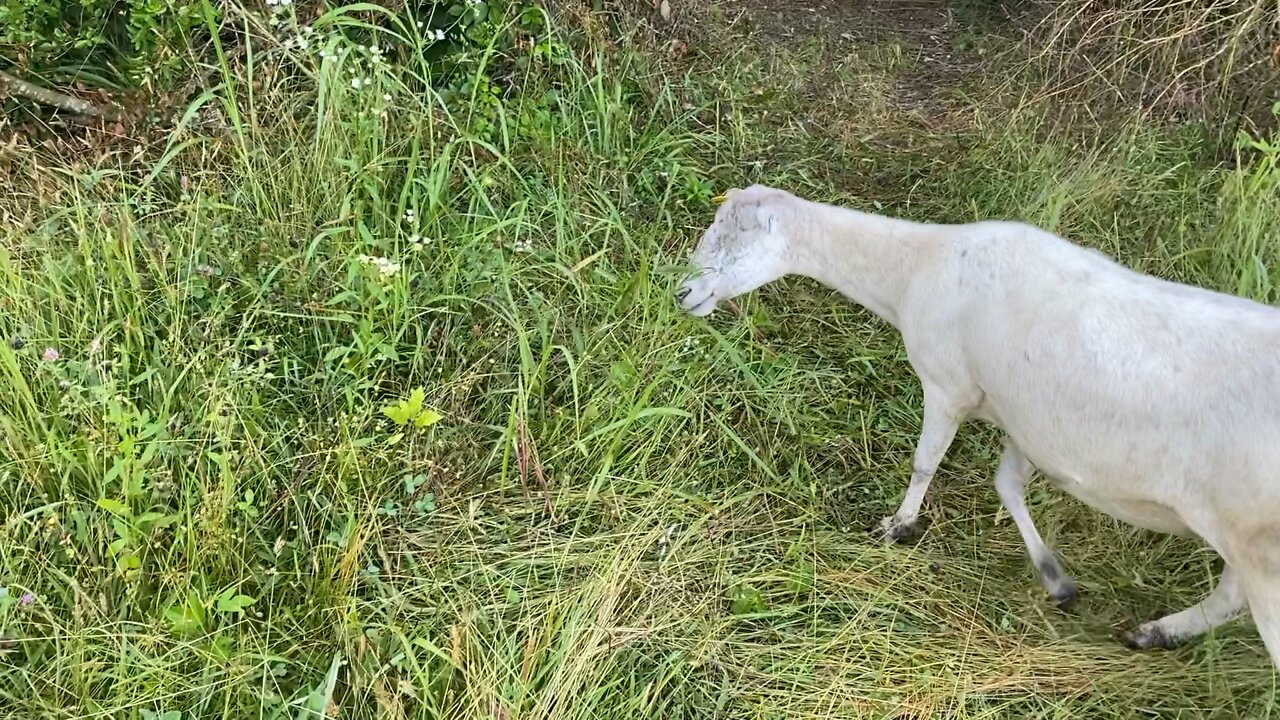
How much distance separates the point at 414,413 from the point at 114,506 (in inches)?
31.9

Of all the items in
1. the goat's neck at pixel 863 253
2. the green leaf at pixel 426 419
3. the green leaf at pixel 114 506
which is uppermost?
the goat's neck at pixel 863 253

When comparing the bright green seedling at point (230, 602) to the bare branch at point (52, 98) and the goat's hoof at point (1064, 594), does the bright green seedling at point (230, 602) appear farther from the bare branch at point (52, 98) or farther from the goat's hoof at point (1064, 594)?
the goat's hoof at point (1064, 594)

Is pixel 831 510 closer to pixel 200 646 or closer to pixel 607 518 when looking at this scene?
pixel 607 518

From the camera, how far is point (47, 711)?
6.79ft

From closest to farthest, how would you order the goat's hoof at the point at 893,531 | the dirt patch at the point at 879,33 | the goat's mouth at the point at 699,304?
the goat's hoof at the point at 893,531, the goat's mouth at the point at 699,304, the dirt patch at the point at 879,33

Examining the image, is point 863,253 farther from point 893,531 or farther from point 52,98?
point 52,98

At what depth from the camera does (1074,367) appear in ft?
7.17

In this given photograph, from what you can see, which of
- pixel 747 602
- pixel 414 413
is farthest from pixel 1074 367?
pixel 414 413

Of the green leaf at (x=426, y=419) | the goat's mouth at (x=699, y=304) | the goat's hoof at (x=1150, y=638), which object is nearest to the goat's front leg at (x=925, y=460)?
the goat's hoof at (x=1150, y=638)

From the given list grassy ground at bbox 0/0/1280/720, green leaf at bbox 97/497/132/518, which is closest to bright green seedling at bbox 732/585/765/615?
grassy ground at bbox 0/0/1280/720

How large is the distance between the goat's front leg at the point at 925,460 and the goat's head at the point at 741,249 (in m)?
0.72

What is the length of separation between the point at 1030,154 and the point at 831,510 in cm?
229

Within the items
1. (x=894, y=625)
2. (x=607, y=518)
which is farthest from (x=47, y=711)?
(x=894, y=625)

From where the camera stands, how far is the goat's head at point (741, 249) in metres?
3.01
